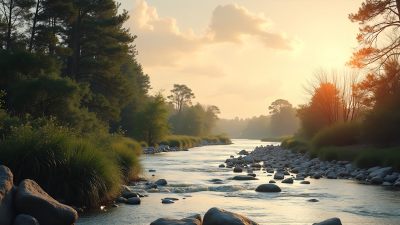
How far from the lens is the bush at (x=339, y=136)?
113 ft

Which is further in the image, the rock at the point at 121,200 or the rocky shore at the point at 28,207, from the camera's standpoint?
the rock at the point at 121,200

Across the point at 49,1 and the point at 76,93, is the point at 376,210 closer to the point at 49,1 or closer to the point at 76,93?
the point at 76,93

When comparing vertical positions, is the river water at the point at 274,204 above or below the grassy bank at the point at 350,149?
below

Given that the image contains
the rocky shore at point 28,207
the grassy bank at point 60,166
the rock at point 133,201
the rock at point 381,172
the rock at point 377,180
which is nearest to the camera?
the rocky shore at point 28,207

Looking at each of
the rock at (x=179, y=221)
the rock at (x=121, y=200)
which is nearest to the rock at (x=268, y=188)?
the rock at (x=121, y=200)

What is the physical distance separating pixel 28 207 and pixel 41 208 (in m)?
0.23

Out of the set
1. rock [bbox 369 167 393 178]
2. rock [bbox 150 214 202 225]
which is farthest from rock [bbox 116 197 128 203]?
rock [bbox 369 167 393 178]

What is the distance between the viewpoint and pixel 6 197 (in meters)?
8.88

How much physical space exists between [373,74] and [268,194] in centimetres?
1398

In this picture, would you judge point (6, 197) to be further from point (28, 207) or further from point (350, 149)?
point (350, 149)

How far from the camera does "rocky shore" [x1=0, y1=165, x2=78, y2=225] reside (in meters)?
8.75

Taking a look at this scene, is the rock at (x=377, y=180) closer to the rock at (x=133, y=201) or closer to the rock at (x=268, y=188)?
the rock at (x=268, y=188)

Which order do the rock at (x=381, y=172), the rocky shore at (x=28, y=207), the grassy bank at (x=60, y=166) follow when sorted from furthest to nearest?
the rock at (x=381, y=172) < the grassy bank at (x=60, y=166) < the rocky shore at (x=28, y=207)

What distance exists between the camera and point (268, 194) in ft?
52.5
